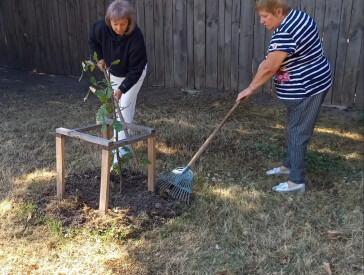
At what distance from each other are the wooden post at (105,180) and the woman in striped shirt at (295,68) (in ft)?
3.78

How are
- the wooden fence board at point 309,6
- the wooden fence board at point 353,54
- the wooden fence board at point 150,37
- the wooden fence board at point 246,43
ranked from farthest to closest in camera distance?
the wooden fence board at point 150,37 → the wooden fence board at point 246,43 → the wooden fence board at point 309,6 → the wooden fence board at point 353,54

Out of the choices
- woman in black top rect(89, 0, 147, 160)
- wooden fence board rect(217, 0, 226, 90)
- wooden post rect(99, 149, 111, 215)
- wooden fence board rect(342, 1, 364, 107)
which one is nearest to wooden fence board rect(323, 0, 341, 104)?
wooden fence board rect(342, 1, 364, 107)

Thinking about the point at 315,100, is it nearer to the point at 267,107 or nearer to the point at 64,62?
the point at 267,107

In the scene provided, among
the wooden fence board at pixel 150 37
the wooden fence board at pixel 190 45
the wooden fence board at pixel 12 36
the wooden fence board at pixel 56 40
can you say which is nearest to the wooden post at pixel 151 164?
the wooden fence board at pixel 190 45

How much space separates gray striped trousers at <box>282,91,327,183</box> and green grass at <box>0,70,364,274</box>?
251 mm

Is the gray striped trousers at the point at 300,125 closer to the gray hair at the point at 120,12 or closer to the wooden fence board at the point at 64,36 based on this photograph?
the gray hair at the point at 120,12

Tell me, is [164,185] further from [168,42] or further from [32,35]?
[32,35]

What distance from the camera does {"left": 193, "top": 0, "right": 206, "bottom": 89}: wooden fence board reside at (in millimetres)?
6199

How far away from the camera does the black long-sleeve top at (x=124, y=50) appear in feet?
11.2

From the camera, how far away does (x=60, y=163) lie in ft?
10.4

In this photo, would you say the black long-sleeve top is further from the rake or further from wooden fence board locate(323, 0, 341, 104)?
wooden fence board locate(323, 0, 341, 104)

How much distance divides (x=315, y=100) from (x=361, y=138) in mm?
1418

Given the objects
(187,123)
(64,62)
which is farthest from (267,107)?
(64,62)

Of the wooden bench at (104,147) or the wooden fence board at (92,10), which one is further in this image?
the wooden fence board at (92,10)
